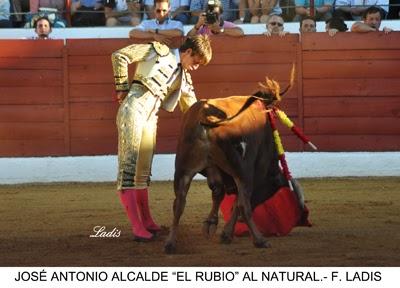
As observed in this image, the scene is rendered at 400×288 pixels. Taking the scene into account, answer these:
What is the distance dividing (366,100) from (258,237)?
425cm

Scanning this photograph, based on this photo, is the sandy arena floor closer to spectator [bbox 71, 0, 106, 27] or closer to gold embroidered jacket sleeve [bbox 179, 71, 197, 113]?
gold embroidered jacket sleeve [bbox 179, 71, 197, 113]

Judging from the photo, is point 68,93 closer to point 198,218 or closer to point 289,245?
point 198,218

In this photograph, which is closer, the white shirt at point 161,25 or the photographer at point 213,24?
the photographer at point 213,24

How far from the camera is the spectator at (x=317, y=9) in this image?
33.9 feet

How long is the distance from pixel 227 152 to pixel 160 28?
4140 mm

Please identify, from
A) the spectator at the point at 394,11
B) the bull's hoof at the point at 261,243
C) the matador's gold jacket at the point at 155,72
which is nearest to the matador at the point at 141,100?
the matador's gold jacket at the point at 155,72

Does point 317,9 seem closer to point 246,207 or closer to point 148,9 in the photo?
point 148,9

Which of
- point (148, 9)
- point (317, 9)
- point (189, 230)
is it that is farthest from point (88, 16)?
point (189, 230)

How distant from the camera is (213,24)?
A: 9406mm

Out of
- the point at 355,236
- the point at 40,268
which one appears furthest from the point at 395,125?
the point at 40,268

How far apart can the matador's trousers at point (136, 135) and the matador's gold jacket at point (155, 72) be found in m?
0.06

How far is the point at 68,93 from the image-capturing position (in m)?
9.73

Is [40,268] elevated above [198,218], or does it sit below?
above

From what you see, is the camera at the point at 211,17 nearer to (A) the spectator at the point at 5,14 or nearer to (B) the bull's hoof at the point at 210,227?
(A) the spectator at the point at 5,14
